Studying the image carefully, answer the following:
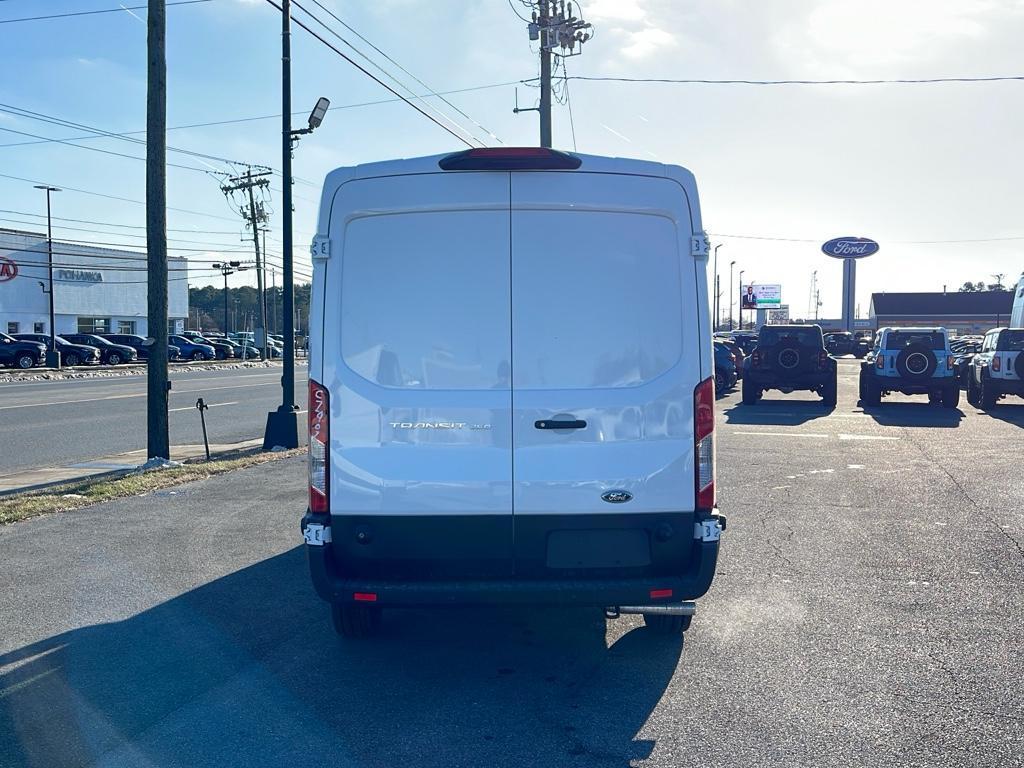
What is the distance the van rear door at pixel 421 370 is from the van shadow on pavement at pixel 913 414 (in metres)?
15.7

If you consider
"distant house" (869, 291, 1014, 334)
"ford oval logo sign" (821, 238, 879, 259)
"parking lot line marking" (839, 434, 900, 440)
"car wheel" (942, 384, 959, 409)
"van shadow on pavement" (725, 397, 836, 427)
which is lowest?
"parking lot line marking" (839, 434, 900, 440)

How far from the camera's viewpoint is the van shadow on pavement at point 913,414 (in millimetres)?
18906

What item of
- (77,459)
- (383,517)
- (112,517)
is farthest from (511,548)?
(77,459)

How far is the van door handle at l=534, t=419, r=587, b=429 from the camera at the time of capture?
4621mm

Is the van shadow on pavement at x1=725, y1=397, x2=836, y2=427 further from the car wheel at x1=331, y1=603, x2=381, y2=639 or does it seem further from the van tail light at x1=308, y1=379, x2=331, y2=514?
the van tail light at x1=308, y1=379, x2=331, y2=514

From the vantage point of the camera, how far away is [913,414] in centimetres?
2095

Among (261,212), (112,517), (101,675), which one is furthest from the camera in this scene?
(261,212)

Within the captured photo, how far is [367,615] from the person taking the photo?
5.41m

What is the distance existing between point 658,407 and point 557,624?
1887 mm

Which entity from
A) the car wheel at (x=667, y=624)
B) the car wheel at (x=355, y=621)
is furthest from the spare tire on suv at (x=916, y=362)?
the car wheel at (x=355, y=621)

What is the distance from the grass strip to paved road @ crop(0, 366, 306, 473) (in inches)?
97.6

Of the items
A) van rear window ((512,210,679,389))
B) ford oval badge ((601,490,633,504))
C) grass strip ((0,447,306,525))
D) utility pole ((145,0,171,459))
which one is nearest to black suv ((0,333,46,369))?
grass strip ((0,447,306,525))

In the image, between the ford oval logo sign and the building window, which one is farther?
the building window

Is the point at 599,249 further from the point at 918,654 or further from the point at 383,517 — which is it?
the point at 918,654
